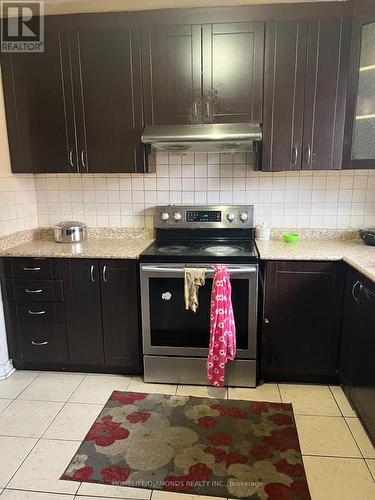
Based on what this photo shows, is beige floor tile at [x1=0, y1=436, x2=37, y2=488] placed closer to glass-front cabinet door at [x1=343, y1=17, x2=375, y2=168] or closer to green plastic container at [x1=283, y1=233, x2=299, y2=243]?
green plastic container at [x1=283, y1=233, x2=299, y2=243]

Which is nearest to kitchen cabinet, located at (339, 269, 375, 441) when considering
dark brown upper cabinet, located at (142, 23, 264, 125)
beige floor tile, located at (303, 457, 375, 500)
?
beige floor tile, located at (303, 457, 375, 500)

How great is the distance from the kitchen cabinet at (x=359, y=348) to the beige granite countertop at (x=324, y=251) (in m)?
0.08

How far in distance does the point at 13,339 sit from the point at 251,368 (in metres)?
1.72

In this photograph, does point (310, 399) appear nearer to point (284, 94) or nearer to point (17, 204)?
point (284, 94)

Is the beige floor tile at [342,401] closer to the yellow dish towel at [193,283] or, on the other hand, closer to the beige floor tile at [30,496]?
the yellow dish towel at [193,283]

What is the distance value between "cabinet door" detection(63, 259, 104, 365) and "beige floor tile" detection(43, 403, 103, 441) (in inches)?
15.1

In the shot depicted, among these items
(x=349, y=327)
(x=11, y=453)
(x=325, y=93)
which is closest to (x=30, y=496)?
(x=11, y=453)

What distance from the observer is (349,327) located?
2.17 meters

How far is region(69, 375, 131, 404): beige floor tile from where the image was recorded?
2292mm

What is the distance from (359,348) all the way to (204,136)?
62.6 inches

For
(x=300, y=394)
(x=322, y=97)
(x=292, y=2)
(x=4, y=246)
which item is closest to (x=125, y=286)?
(x=4, y=246)

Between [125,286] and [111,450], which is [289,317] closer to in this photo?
[125,286]

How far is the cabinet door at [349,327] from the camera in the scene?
2.06 m

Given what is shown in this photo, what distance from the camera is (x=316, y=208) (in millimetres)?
2768
